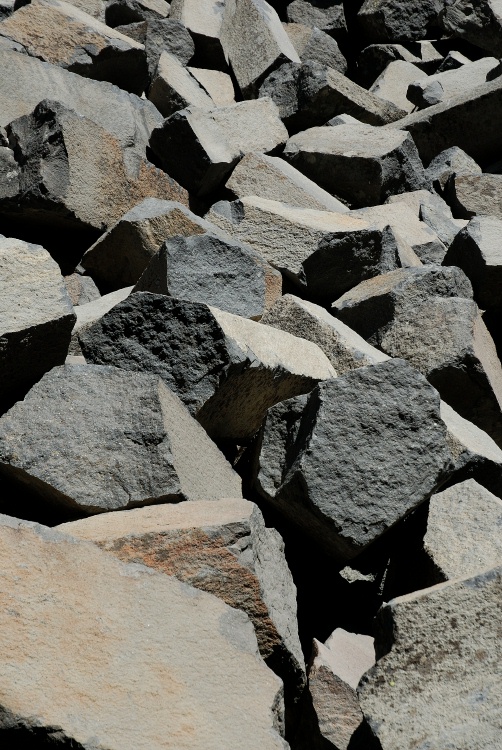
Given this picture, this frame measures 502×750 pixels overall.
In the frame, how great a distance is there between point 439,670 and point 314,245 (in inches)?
83.3

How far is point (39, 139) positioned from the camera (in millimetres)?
3670

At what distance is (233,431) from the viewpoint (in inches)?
116

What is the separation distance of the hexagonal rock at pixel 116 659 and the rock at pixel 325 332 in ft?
4.20

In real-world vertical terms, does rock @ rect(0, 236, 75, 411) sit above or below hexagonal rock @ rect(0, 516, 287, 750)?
above

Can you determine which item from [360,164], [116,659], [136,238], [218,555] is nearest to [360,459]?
[218,555]

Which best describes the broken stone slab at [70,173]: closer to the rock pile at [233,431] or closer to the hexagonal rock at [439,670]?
the rock pile at [233,431]

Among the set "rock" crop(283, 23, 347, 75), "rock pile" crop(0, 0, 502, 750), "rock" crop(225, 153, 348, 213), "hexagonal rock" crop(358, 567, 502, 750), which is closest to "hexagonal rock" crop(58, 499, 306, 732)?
"rock pile" crop(0, 0, 502, 750)

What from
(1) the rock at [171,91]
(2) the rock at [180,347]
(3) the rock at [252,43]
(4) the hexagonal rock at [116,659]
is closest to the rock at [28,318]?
(2) the rock at [180,347]

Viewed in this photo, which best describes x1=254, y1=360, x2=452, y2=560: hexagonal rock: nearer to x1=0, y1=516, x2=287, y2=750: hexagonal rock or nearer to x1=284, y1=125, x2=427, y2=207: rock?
x1=0, y1=516, x2=287, y2=750: hexagonal rock

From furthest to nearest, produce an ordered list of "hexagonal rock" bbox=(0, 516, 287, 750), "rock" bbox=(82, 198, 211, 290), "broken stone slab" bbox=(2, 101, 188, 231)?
"broken stone slab" bbox=(2, 101, 188, 231), "rock" bbox=(82, 198, 211, 290), "hexagonal rock" bbox=(0, 516, 287, 750)

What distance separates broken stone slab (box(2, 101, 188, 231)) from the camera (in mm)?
3598

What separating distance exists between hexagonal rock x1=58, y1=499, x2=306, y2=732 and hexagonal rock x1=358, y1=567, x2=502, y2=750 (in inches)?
9.7

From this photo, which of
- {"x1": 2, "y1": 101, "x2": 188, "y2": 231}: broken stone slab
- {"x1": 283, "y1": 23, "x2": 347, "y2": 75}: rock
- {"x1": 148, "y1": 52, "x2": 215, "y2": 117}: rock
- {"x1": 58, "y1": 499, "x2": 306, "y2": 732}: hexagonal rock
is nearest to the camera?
{"x1": 58, "y1": 499, "x2": 306, "y2": 732}: hexagonal rock

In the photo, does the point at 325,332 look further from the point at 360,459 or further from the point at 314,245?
the point at 360,459
